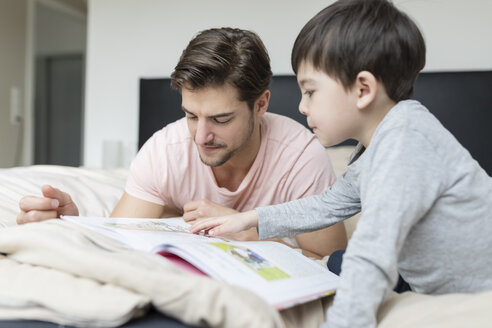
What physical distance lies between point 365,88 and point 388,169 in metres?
0.20

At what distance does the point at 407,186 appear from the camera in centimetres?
66

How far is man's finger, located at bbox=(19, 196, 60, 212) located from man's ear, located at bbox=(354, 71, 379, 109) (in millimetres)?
729

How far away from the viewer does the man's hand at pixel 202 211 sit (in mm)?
1160

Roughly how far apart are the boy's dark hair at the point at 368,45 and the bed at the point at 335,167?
1.29ft

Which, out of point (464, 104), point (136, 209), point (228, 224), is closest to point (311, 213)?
point (228, 224)

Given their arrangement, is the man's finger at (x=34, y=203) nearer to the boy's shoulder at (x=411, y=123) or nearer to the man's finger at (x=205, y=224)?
the man's finger at (x=205, y=224)

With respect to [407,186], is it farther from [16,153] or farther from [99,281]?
[16,153]

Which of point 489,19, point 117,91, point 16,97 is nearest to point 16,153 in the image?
point 16,97

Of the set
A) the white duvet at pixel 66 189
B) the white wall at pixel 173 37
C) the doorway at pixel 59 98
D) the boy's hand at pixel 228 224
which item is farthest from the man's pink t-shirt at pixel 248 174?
the doorway at pixel 59 98

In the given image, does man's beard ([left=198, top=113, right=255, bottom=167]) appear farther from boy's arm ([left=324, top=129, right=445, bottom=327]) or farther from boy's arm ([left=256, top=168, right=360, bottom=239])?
boy's arm ([left=324, top=129, right=445, bottom=327])

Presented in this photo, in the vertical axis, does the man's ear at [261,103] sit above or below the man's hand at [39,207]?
above

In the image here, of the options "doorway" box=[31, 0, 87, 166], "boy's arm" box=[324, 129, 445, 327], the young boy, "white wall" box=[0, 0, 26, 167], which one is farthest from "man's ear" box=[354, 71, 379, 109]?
"doorway" box=[31, 0, 87, 166]

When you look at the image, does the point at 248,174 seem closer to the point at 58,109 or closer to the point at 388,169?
the point at 388,169

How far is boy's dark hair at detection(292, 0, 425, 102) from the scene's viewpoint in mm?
807
